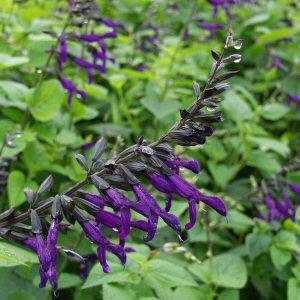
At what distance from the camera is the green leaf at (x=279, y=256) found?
2838 mm

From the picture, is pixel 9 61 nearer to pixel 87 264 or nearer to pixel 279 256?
pixel 87 264

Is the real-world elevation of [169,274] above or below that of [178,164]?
below

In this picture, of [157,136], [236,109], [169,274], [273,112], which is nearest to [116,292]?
[169,274]

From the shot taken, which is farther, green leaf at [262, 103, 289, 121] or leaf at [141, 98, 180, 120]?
green leaf at [262, 103, 289, 121]

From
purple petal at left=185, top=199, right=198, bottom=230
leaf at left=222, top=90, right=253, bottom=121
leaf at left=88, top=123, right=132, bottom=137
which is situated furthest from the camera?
leaf at left=222, top=90, right=253, bottom=121

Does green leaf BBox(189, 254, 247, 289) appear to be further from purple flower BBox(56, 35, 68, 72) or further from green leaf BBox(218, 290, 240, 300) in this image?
purple flower BBox(56, 35, 68, 72)

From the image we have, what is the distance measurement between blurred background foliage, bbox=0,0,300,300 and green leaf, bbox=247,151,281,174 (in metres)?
0.01

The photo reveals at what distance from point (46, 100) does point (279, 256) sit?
56.6 inches

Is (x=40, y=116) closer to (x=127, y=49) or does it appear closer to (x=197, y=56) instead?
(x=127, y=49)

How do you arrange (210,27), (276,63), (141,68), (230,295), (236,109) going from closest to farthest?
(230,295)
(236,109)
(141,68)
(210,27)
(276,63)

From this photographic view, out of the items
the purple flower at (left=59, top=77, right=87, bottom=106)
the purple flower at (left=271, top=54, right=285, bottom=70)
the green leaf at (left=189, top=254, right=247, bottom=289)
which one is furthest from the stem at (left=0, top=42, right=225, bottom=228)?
the purple flower at (left=271, top=54, right=285, bottom=70)

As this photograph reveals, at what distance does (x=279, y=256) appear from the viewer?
2.87 metres

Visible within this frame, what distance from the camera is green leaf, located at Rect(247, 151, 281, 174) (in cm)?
370

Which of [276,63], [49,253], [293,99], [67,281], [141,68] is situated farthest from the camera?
[276,63]
